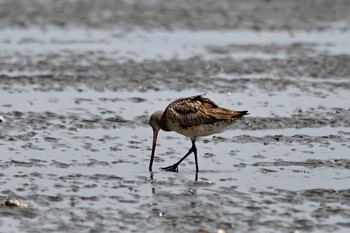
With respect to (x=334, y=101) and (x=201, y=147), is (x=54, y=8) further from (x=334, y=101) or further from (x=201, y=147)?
(x=201, y=147)

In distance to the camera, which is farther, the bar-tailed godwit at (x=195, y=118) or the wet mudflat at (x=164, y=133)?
the bar-tailed godwit at (x=195, y=118)

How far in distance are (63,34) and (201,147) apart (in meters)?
12.1

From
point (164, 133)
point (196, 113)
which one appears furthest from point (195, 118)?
point (164, 133)

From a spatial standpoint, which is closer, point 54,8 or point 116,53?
point 116,53

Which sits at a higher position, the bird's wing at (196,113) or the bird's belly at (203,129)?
the bird's wing at (196,113)

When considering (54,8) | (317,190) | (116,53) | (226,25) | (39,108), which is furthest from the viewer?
(54,8)

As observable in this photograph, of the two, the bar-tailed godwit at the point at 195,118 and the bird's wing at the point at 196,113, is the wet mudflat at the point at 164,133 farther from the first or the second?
the bird's wing at the point at 196,113

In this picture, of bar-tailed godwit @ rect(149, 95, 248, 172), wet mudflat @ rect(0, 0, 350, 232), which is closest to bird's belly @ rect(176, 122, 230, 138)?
bar-tailed godwit @ rect(149, 95, 248, 172)

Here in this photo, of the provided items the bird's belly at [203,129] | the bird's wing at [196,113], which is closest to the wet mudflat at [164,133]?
the bird's belly at [203,129]

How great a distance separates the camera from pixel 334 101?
17203 millimetres

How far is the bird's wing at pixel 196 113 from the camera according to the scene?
12.5m

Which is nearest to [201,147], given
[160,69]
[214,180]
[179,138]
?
[179,138]

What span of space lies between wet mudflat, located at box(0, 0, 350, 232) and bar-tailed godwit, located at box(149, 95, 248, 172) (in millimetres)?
482

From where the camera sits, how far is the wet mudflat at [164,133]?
10281mm
